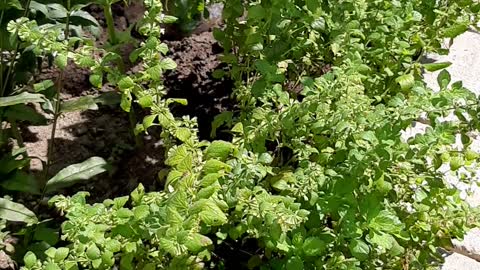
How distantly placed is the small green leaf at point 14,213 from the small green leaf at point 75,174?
0.15 m

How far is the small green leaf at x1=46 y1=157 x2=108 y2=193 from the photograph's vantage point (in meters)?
3.07

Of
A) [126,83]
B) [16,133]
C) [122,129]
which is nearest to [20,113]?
[16,133]

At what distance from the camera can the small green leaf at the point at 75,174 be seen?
3.07m

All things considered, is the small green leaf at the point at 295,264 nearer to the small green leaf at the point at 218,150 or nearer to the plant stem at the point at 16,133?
the small green leaf at the point at 218,150

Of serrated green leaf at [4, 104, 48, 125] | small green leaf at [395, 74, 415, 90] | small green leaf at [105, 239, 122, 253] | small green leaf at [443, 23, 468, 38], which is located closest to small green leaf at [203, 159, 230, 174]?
small green leaf at [105, 239, 122, 253]

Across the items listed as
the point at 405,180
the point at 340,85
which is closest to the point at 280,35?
the point at 340,85

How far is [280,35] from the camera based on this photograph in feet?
9.77

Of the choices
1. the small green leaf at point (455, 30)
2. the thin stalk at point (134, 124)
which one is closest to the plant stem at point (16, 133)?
the thin stalk at point (134, 124)

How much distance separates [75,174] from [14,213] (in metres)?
0.27

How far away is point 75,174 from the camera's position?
3.09 metres

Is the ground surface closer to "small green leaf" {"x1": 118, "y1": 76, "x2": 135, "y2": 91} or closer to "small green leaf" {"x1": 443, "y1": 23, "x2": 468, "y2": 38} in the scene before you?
"small green leaf" {"x1": 443, "y1": 23, "x2": 468, "y2": 38}

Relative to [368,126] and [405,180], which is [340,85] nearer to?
[368,126]

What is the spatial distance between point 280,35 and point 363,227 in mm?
836

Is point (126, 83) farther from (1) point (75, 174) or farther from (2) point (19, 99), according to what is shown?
(1) point (75, 174)
